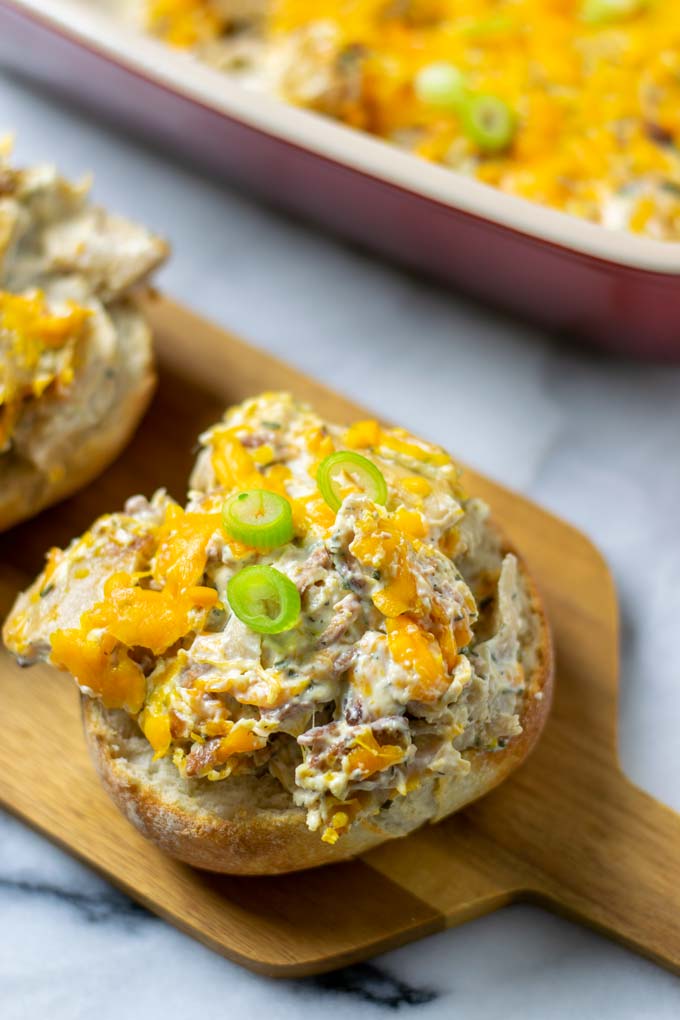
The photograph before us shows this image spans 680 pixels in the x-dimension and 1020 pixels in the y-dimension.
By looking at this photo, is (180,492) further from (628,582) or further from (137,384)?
(628,582)

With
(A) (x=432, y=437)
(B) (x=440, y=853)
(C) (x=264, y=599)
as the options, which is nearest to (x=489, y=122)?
(A) (x=432, y=437)

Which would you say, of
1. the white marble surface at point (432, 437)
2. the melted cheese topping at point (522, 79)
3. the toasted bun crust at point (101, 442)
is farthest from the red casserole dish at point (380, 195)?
the toasted bun crust at point (101, 442)

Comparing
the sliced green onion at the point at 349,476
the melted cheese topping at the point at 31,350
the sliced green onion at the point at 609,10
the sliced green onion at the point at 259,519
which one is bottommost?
the melted cheese topping at the point at 31,350

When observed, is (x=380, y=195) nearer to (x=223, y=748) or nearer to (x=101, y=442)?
(x=101, y=442)

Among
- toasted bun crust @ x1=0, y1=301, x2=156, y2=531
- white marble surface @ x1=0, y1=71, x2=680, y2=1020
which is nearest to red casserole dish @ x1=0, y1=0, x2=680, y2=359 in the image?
white marble surface @ x1=0, y1=71, x2=680, y2=1020

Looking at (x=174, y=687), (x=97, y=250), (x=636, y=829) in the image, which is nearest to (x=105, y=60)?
(x=97, y=250)

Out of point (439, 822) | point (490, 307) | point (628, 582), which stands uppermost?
point (490, 307)

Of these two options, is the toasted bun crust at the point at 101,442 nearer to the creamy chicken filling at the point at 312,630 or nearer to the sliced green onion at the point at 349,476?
the creamy chicken filling at the point at 312,630
